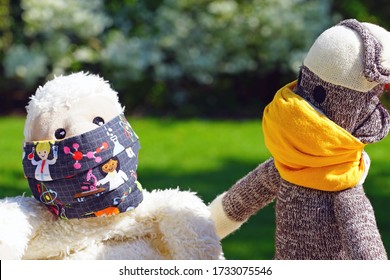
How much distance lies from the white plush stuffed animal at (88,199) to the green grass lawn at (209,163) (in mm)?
1016

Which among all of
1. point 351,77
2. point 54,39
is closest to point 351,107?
point 351,77

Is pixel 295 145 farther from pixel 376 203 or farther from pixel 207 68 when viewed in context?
pixel 207 68

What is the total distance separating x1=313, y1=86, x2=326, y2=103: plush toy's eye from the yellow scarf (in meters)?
0.04

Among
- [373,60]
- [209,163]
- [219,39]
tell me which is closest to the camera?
[373,60]

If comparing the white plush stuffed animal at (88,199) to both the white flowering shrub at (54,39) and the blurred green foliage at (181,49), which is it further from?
the white flowering shrub at (54,39)

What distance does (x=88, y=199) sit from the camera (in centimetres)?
222

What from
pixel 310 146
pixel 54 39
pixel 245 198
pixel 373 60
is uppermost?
pixel 373 60

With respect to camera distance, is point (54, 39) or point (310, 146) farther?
point (54, 39)

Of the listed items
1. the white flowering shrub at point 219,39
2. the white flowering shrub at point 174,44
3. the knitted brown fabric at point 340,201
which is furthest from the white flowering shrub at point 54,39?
the knitted brown fabric at point 340,201

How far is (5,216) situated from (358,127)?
1050mm

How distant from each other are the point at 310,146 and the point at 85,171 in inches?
25.4

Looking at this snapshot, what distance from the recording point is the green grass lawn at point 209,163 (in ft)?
12.0

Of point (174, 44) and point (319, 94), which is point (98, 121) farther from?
point (174, 44)
